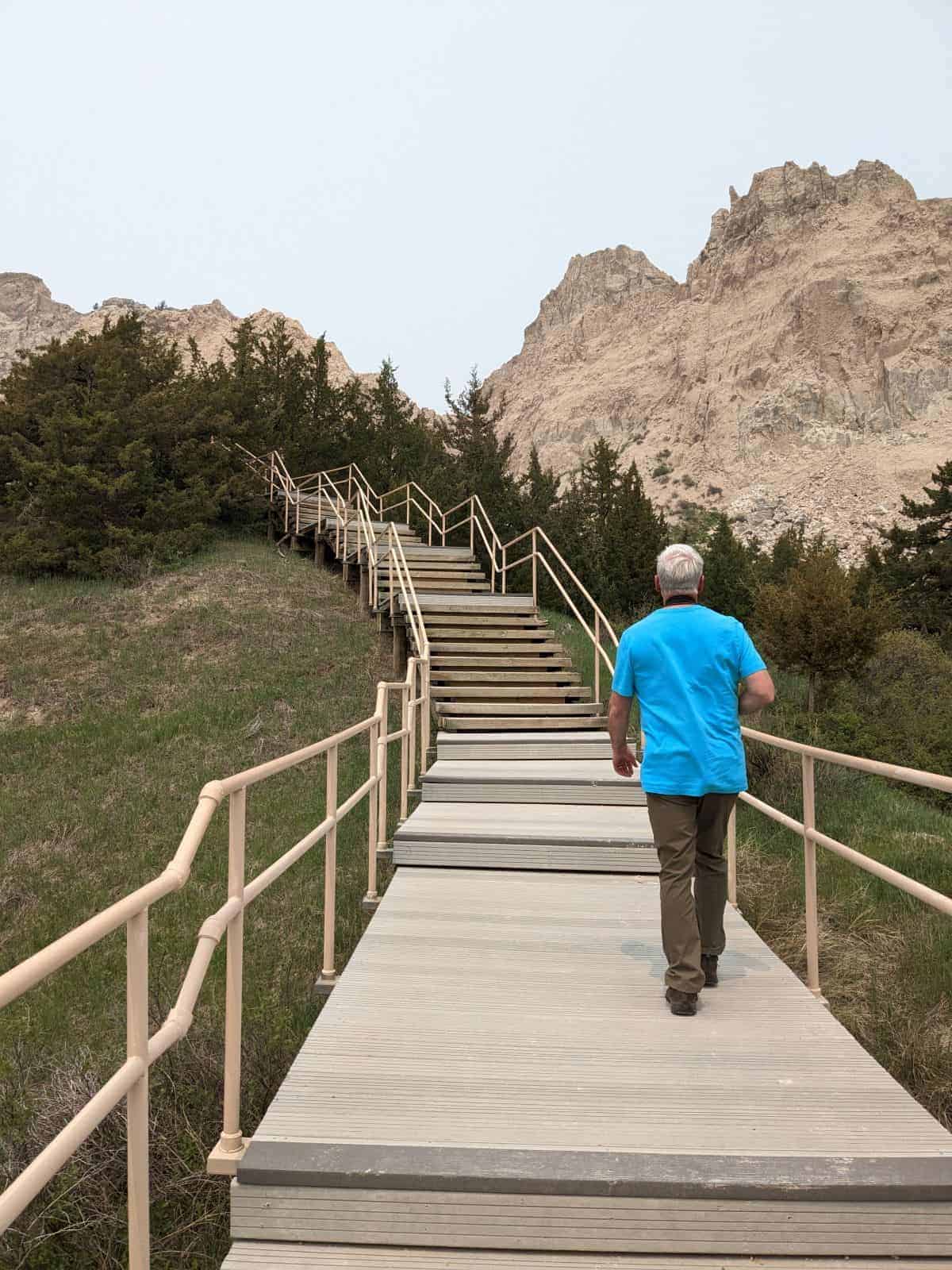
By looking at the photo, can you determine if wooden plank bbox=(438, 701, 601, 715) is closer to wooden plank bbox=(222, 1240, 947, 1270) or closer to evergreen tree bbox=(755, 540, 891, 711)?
wooden plank bbox=(222, 1240, 947, 1270)

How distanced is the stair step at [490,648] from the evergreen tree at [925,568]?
22272 millimetres

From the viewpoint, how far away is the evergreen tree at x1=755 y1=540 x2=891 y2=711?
68.3 feet

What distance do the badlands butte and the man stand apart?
68.6 metres

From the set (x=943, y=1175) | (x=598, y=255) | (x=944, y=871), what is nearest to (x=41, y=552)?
(x=944, y=871)

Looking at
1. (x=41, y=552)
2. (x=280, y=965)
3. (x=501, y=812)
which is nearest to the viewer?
(x=280, y=965)

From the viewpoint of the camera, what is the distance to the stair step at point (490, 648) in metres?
11.4

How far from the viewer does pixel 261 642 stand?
A: 14578 millimetres

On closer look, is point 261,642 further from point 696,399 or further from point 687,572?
point 696,399

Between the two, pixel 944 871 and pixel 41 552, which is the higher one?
pixel 41 552

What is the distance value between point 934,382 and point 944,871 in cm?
8260

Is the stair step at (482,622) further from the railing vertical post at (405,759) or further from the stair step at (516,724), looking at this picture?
the railing vertical post at (405,759)

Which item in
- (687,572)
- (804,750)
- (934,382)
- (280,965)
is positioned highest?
(934,382)

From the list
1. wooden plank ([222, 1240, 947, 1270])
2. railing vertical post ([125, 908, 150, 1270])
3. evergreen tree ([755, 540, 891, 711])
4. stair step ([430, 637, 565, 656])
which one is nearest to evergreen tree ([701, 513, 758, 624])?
evergreen tree ([755, 540, 891, 711])

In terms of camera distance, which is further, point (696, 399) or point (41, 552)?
point (696, 399)
